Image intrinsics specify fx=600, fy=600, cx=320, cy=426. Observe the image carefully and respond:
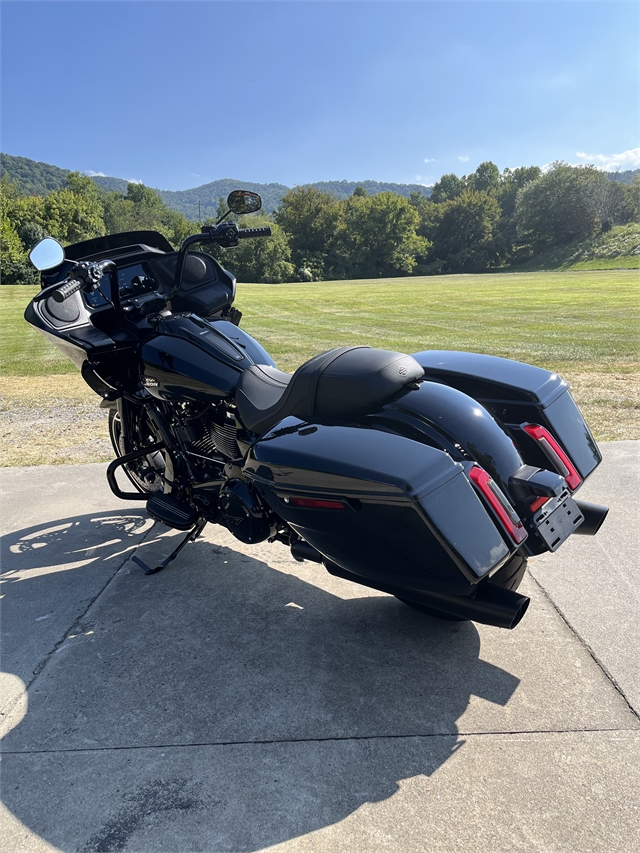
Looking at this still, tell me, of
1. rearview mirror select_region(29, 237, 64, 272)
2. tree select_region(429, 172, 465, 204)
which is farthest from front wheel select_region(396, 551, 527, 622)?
tree select_region(429, 172, 465, 204)

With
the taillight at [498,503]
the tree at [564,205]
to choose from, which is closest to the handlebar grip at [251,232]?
the taillight at [498,503]

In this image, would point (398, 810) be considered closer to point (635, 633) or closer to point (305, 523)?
point (305, 523)

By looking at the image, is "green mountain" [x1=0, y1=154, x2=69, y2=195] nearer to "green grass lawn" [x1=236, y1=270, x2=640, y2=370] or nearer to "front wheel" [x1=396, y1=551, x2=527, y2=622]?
"green grass lawn" [x1=236, y1=270, x2=640, y2=370]

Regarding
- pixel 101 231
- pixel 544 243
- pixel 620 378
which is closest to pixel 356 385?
pixel 620 378

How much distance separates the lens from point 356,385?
83.2 inches

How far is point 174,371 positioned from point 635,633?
91.4 inches

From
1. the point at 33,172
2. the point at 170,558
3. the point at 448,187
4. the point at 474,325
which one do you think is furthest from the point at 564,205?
the point at 33,172

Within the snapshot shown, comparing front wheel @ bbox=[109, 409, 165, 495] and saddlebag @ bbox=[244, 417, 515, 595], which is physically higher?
saddlebag @ bbox=[244, 417, 515, 595]

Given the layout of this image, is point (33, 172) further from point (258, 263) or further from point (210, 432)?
point (210, 432)

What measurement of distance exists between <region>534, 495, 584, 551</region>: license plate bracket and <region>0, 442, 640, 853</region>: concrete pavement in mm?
614

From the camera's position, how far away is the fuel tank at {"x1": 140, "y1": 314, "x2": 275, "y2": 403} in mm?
2771

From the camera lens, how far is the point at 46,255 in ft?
10.3

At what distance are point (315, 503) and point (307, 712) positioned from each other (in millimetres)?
795

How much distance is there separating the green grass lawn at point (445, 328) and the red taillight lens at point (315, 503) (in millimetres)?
7785
